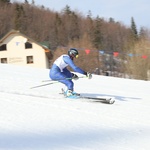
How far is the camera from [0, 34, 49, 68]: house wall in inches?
1852

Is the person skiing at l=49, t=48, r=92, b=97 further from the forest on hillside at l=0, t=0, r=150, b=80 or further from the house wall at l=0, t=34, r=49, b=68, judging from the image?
the forest on hillside at l=0, t=0, r=150, b=80

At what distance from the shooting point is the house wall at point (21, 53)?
47031mm

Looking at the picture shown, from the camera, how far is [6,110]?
240 inches

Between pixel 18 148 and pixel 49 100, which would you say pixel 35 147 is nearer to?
pixel 18 148

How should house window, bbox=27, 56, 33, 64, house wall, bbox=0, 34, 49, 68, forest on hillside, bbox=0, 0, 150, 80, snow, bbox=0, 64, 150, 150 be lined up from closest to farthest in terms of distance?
snow, bbox=0, 64, 150, 150 → house wall, bbox=0, 34, 49, 68 → house window, bbox=27, 56, 33, 64 → forest on hillside, bbox=0, 0, 150, 80

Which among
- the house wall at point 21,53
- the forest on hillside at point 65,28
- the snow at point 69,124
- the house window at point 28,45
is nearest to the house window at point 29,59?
the house wall at point 21,53

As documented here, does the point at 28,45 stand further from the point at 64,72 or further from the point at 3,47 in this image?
the point at 64,72

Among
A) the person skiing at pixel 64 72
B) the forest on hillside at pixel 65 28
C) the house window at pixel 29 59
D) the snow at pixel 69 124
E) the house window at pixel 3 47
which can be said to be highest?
the forest on hillside at pixel 65 28

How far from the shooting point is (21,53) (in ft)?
156

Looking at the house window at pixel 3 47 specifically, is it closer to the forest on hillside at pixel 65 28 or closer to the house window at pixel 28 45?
the house window at pixel 28 45

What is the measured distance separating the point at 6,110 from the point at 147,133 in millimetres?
2544

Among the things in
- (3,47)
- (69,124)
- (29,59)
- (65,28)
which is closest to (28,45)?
(29,59)

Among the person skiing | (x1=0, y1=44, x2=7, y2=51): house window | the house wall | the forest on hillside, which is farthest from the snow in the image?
the forest on hillside

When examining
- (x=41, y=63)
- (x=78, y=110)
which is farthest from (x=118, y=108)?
(x=41, y=63)
